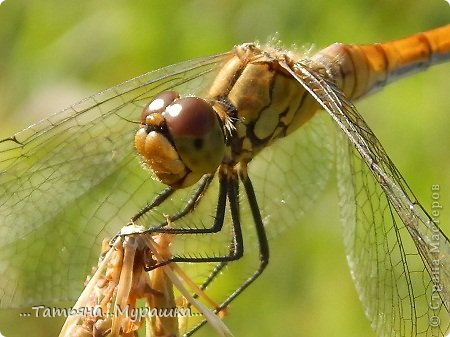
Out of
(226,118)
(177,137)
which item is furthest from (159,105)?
(226,118)

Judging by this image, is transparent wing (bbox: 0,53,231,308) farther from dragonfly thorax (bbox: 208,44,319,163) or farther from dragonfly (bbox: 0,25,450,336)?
dragonfly thorax (bbox: 208,44,319,163)

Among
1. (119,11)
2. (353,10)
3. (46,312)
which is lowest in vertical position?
(46,312)

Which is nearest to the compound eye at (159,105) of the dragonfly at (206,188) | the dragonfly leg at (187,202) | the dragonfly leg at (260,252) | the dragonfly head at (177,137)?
the dragonfly head at (177,137)

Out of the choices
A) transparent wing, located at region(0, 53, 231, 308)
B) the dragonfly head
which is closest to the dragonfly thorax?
transparent wing, located at region(0, 53, 231, 308)

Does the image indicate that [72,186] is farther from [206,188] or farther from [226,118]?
[226,118]

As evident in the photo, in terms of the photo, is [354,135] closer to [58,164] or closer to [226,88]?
[226,88]

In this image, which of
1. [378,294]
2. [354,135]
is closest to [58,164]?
[354,135]

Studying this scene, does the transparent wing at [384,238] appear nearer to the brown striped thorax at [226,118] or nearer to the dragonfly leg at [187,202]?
the brown striped thorax at [226,118]
